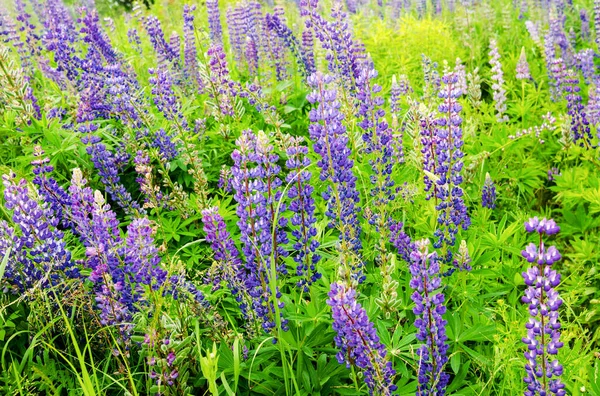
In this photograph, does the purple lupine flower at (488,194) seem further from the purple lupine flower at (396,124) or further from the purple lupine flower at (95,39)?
the purple lupine flower at (95,39)

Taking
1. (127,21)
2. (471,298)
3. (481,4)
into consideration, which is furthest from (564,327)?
(127,21)

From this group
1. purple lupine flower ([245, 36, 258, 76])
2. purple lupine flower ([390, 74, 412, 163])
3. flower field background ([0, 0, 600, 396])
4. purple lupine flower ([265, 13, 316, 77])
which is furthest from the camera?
purple lupine flower ([245, 36, 258, 76])

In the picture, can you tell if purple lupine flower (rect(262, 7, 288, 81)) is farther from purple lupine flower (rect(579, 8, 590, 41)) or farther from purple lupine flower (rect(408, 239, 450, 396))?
purple lupine flower (rect(408, 239, 450, 396))

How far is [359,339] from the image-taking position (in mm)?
1897

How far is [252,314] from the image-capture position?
241cm

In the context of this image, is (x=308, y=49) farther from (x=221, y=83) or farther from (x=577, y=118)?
(x=577, y=118)

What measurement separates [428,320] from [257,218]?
80cm

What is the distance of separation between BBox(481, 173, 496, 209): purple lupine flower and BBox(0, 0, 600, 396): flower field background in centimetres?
1

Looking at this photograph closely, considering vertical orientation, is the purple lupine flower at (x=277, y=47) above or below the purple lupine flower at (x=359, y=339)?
above

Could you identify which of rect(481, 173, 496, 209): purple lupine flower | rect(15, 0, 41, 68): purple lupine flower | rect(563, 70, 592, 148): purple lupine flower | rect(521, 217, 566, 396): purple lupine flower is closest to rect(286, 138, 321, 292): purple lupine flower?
rect(521, 217, 566, 396): purple lupine flower

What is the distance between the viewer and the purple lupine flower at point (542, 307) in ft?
5.50

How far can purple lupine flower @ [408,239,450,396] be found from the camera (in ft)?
6.06

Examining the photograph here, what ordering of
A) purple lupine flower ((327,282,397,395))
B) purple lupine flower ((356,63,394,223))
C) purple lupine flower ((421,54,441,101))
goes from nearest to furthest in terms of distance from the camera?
purple lupine flower ((327,282,397,395)), purple lupine flower ((356,63,394,223)), purple lupine flower ((421,54,441,101))

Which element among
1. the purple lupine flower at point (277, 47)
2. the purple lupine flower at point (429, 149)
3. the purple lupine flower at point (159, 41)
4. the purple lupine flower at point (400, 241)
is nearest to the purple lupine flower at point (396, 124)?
the purple lupine flower at point (429, 149)
